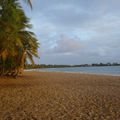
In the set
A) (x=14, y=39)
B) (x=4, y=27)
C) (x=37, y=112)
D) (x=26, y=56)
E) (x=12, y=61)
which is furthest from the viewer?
(x=26, y=56)

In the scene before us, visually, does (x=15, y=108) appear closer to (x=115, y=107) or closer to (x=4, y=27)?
(x=115, y=107)

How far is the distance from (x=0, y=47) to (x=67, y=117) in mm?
13457

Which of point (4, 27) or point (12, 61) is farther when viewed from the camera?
point (12, 61)

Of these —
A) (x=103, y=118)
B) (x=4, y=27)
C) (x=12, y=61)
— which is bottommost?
(x=103, y=118)

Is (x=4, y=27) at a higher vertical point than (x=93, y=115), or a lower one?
higher

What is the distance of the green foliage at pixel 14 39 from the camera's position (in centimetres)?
1751

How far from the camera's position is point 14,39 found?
1920 centimetres

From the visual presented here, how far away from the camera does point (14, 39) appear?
19.2 metres

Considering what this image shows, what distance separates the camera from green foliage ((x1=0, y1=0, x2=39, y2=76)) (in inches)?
689

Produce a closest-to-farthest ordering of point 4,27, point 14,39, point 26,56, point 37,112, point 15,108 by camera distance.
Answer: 1. point 37,112
2. point 15,108
3. point 4,27
4. point 14,39
5. point 26,56

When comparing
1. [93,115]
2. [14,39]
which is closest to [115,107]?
[93,115]

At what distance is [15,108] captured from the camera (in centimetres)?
909

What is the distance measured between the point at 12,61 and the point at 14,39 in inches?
339

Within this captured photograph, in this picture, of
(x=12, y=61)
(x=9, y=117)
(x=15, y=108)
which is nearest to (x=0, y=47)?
(x=12, y=61)
